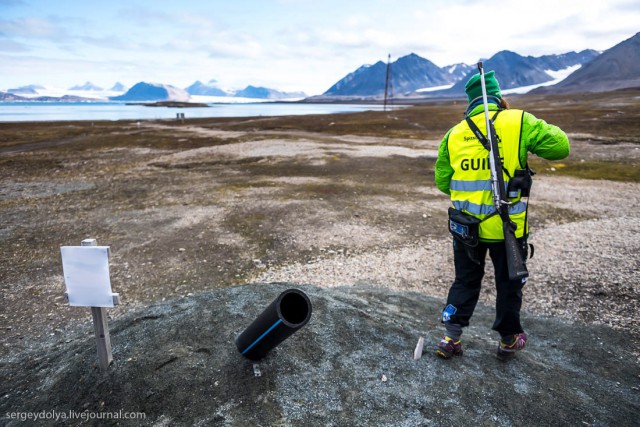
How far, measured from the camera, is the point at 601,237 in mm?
9672

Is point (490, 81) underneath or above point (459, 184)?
above

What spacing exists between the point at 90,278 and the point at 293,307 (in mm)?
2078

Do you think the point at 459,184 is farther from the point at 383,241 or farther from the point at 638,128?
the point at 638,128

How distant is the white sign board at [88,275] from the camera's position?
385cm

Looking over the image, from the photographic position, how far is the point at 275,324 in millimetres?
3744

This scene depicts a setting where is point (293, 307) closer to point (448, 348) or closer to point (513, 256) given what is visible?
point (448, 348)

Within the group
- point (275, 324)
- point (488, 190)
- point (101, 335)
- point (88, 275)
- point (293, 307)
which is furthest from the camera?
point (488, 190)

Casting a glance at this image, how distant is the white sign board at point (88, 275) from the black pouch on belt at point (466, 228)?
12.3ft

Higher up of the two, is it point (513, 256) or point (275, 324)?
point (513, 256)

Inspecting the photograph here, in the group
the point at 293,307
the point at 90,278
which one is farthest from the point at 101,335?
the point at 293,307

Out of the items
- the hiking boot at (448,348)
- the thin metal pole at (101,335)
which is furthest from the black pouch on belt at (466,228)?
the thin metal pole at (101,335)

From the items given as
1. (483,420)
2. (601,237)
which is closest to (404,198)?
(601,237)

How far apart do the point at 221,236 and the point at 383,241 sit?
13.9 feet

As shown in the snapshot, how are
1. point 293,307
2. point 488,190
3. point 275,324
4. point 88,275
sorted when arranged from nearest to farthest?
point 275,324 < point 88,275 < point 293,307 < point 488,190
